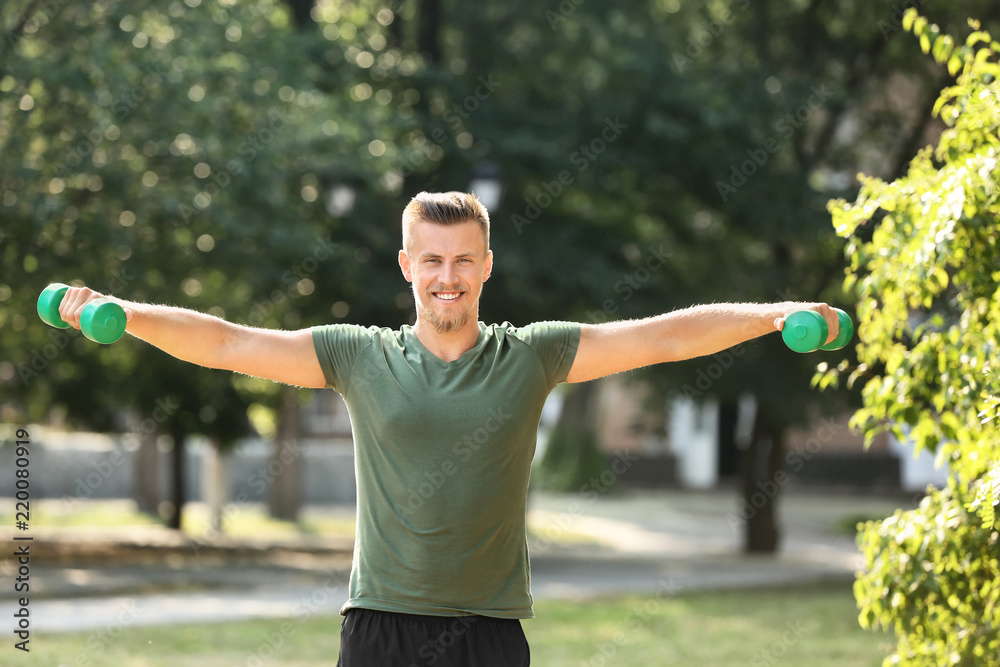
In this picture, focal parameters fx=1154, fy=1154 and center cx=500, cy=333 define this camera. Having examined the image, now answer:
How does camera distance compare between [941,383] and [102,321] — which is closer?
[102,321]

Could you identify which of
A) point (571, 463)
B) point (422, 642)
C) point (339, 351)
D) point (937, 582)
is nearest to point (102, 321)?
point (339, 351)

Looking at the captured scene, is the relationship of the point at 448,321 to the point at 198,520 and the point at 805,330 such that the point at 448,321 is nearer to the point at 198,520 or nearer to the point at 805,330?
the point at 805,330

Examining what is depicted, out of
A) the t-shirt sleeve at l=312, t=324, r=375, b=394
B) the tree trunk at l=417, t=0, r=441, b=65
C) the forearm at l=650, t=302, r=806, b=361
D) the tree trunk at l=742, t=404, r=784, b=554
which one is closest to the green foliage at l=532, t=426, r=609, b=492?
the tree trunk at l=742, t=404, r=784, b=554

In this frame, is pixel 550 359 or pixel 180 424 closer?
pixel 550 359

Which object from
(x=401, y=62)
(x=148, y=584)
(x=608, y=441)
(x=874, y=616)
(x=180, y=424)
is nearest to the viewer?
(x=874, y=616)

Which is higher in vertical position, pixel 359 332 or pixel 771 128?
pixel 771 128

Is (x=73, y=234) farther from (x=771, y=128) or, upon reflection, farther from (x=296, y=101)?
(x=771, y=128)

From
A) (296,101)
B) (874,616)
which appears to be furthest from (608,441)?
(874,616)

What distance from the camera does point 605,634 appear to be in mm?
10484

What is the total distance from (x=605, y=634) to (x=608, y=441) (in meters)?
24.1

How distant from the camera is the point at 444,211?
3.22 metres

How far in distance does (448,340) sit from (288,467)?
1842cm

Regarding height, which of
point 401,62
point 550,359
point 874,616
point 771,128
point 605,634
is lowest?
point 605,634

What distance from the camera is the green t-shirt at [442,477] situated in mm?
3090
